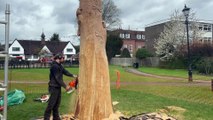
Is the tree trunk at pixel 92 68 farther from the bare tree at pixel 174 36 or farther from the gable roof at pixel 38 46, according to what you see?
the gable roof at pixel 38 46

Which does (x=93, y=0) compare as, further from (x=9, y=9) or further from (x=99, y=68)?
(x=9, y=9)

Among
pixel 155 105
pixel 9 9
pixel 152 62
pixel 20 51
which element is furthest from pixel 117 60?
pixel 9 9

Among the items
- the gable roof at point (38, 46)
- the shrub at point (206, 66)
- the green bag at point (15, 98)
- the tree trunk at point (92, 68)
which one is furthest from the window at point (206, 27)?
the tree trunk at point (92, 68)

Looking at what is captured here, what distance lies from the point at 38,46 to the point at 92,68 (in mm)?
81791

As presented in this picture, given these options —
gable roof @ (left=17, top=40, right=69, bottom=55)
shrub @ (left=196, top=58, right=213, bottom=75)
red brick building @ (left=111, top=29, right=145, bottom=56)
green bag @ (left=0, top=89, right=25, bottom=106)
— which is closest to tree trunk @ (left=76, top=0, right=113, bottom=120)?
green bag @ (left=0, top=89, right=25, bottom=106)

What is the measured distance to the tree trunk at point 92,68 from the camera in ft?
25.6

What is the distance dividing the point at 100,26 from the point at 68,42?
82436 millimetres

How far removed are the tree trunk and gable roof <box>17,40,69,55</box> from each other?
77.8 metres

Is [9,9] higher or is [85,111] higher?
[9,9]

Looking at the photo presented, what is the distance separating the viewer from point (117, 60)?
6350 centimetres

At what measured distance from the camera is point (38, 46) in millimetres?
87625

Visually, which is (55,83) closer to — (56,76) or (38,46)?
(56,76)

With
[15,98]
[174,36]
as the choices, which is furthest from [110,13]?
[15,98]

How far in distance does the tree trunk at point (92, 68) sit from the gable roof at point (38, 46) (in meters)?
77.8
